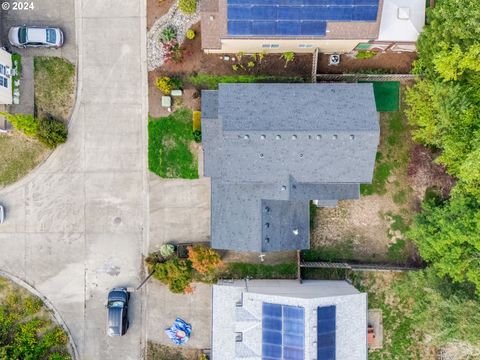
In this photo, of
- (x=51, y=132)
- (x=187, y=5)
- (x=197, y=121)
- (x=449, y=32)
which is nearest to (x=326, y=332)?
(x=197, y=121)

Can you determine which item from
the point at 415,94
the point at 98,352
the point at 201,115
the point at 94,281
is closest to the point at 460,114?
the point at 415,94

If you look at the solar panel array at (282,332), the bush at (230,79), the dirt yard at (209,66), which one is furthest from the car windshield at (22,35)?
the solar panel array at (282,332)

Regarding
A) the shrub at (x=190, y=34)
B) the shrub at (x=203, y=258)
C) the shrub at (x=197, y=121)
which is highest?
the shrub at (x=190, y=34)

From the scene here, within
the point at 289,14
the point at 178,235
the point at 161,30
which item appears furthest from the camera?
the point at 178,235

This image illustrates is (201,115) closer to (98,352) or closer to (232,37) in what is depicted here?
(232,37)

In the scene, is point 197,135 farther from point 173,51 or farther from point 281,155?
point 281,155

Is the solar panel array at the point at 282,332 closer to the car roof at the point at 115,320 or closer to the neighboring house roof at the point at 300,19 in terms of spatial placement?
the car roof at the point at 115,320
